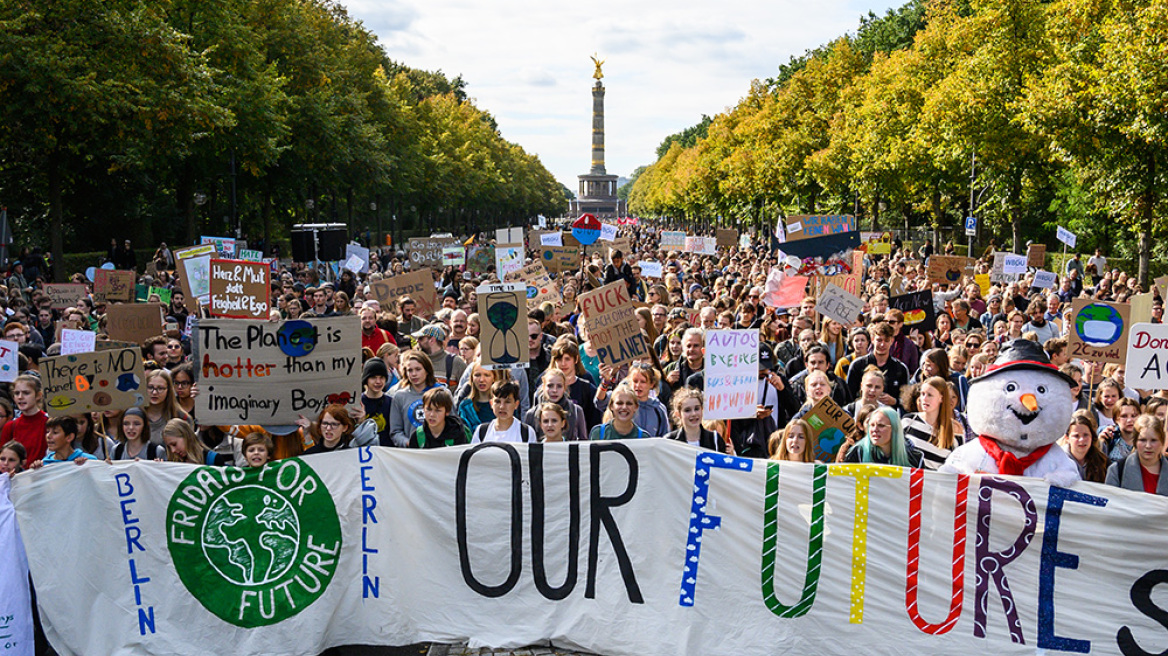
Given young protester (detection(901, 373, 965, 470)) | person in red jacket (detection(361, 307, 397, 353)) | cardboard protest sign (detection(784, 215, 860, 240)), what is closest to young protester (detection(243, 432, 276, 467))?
young protester (detection(901, 373, 965, 470))

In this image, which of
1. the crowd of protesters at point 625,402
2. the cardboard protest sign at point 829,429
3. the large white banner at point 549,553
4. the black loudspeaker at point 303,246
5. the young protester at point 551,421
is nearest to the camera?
the large white banner at point 549,553

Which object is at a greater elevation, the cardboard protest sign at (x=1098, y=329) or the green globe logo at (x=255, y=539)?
the cardboard protest sign at (x=1098, y=329)

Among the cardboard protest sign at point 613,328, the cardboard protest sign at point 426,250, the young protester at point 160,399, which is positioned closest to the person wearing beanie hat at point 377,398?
the young protester at point 160,399

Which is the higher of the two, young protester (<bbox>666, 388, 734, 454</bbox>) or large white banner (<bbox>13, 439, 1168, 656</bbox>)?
young protester (<bbox>666, 388, 734, 454</bbox>)

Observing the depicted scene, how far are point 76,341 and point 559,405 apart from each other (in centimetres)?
510

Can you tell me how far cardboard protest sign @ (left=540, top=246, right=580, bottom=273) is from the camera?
24406 millimetres

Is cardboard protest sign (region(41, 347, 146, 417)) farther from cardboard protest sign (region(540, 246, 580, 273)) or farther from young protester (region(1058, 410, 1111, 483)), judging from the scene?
cardboard protest sign (region(540, 246, 580, 273))

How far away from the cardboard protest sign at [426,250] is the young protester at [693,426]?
1725 cm

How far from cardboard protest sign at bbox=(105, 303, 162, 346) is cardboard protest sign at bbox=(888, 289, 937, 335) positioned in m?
8.56

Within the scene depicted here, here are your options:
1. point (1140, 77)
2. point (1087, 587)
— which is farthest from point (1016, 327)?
point (1140, 77)

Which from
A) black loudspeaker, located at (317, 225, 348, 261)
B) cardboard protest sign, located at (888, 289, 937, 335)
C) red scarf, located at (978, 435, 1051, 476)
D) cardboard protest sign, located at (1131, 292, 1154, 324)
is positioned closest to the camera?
red scarf, located at (978, 435, 1051, 476)

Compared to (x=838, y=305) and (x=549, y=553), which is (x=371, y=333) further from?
(x=549, y=553)

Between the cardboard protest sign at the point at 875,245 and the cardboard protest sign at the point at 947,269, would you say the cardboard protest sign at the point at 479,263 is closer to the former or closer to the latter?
the cardboard protest sign at the point at 875,245

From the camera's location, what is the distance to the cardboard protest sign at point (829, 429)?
304 inches
